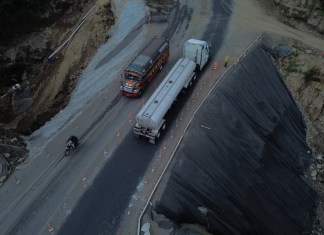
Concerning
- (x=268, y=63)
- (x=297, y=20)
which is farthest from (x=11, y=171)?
(x=297, y=20)

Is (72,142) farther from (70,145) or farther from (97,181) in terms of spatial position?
(97,181)

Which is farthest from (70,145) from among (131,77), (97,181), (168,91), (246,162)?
(246,162)

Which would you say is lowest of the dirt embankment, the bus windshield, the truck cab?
the dirt embankment

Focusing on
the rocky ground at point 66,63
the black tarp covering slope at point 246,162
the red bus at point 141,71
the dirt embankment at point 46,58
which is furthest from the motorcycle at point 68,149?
the black tarp covering slope at point 246,162

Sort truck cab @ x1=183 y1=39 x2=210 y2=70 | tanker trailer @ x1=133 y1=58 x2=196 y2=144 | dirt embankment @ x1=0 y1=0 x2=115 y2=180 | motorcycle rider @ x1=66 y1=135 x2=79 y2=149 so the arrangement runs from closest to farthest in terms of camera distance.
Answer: tanker trailer @ x1=133 y1=58 x2=196 y2=144, motorcycle rider @ x1=66 y1=135 x2=79 y2=149, truck cab @ x1=183 y1=39 x2=210 y2=70, dirt embankment @ x1=0 y1=0 x2=115 y2=180

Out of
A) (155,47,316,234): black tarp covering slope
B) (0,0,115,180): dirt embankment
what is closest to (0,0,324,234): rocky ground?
(0,0,115,180): dirt embankment

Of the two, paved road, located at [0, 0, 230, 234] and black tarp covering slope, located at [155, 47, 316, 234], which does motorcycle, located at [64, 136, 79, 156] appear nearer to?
paved road, located at [0, 0, 230, 234]
